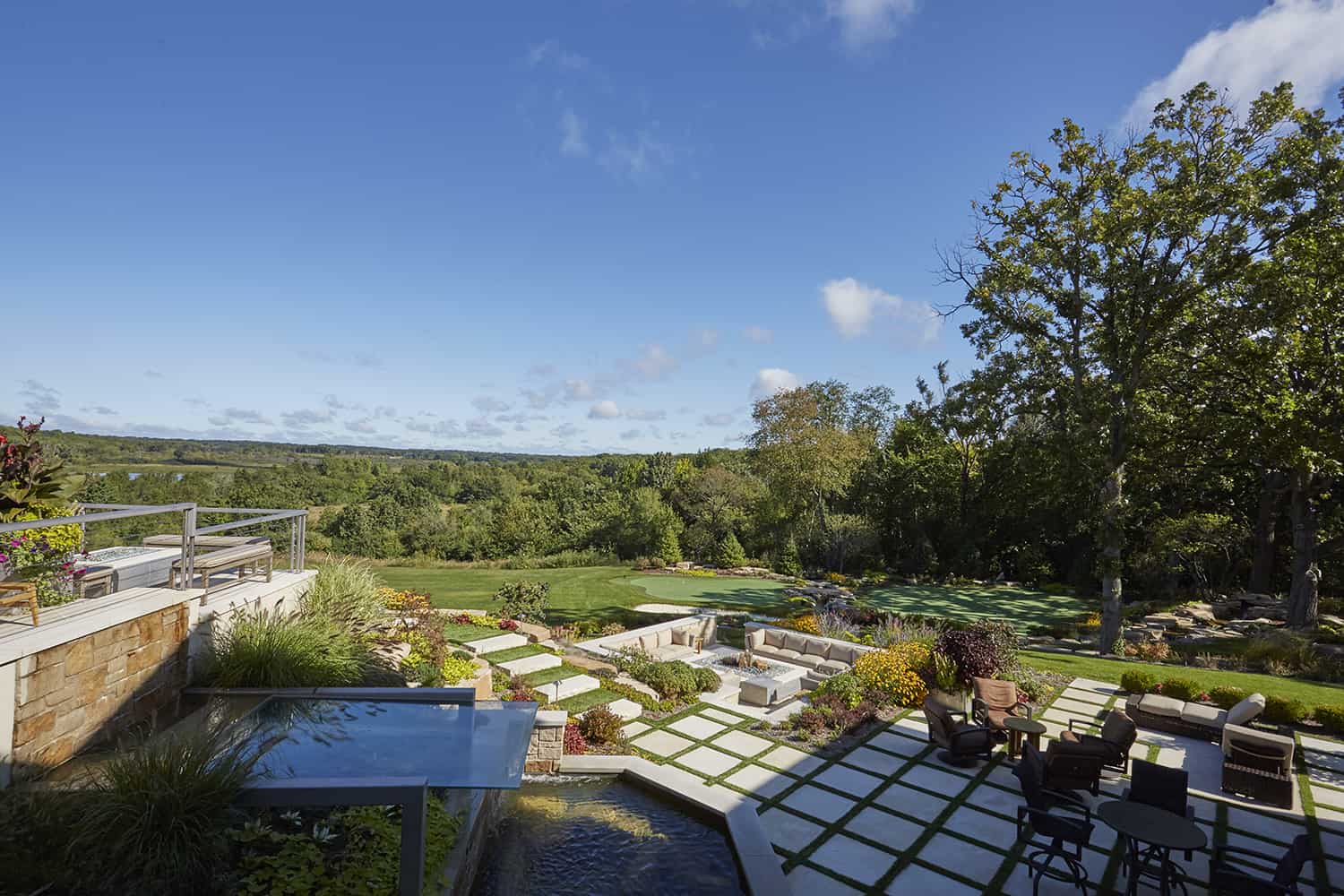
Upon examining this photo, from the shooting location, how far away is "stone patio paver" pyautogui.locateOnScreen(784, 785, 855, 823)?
6.04 metres

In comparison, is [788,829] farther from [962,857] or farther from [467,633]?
[467,633]

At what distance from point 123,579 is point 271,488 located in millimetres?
37668

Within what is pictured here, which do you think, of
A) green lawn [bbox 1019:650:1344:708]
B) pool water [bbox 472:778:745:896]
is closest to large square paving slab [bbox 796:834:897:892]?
pool water [bbox 472:778:745:896]

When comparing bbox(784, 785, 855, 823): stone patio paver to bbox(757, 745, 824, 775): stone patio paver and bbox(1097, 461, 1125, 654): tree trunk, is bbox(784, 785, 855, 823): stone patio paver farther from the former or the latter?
bbox(1097, 461, 1125, 654): tree trunk

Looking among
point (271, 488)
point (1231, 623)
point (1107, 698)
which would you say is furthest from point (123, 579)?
point (271, 488)

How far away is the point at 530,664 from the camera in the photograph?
10039 mm

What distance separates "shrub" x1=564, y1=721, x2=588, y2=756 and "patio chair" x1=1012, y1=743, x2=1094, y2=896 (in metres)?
4.26

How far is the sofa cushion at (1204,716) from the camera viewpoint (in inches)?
311

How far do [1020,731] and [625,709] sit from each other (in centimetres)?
472

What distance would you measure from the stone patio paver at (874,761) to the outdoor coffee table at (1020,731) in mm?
1239

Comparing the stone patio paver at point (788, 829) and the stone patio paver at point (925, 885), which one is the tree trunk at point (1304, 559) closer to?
the stone patio paver at point (925, 885)

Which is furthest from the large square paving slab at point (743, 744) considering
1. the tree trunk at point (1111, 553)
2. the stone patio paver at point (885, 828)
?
the tree trunk at point (1111, 553)

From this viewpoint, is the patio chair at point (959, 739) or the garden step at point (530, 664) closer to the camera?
the patio chair at point (959, 739)

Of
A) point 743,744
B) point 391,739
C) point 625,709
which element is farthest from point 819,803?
point 391,739
